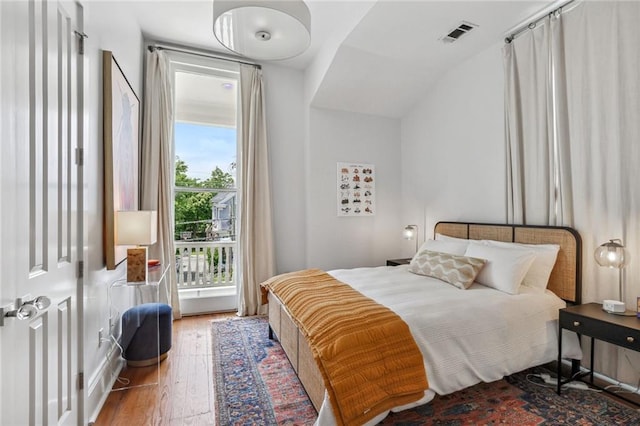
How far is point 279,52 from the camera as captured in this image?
233cm

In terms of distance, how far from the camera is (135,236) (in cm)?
227

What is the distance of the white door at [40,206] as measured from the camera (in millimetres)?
1100

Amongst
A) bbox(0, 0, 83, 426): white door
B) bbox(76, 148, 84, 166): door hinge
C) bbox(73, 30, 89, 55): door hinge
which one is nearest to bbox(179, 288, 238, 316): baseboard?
bbox(0, 0, 83, 426): white door

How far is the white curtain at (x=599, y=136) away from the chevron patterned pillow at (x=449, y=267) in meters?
0.84

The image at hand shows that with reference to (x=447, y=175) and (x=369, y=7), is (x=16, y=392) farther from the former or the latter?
(x=447, y=175)

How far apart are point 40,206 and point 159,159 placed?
96.9 inches

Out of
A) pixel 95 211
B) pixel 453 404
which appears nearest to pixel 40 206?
pixel 95 211

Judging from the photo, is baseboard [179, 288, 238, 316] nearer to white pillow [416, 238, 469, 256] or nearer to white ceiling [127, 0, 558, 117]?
white pillow [416, 238, 469, 256]

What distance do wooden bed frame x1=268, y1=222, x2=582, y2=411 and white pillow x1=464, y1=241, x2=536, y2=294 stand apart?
28 cm

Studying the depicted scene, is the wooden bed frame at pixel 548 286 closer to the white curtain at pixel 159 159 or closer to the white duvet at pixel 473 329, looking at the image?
the white duvet at pixel 473 329

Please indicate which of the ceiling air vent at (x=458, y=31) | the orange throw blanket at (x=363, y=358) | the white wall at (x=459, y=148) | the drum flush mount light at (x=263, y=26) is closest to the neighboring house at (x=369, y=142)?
the white wall at (x=459, y=148)

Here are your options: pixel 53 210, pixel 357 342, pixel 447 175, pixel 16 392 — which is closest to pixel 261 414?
pixel 357 342

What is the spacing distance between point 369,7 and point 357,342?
9.42ft

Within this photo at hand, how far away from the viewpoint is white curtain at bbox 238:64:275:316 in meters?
3.95
